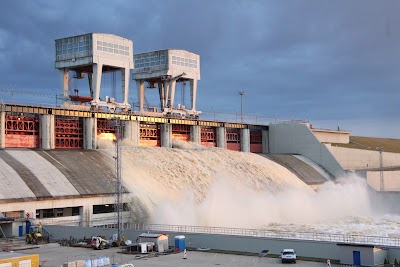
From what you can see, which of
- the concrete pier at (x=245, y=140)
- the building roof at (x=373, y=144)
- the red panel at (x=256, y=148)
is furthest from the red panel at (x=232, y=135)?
the building roof at (x=373, y=144)

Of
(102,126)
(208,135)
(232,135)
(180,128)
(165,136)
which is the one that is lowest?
(165,136)

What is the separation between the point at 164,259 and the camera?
33.8 metres

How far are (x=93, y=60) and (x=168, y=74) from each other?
15743 millimetres

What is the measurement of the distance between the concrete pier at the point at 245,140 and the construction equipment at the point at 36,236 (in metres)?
56.1

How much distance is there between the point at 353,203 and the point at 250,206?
23.9 m

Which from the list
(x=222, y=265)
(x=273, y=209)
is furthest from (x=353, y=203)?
(x=222, y=265)

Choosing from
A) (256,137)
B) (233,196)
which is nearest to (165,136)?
(233,196)

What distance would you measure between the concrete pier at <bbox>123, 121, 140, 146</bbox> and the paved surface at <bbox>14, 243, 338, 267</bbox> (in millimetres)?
36194

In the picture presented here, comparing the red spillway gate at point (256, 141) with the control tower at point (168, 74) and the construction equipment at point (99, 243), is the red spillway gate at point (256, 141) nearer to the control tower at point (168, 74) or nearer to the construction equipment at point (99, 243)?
the control tower at point (168, 74)

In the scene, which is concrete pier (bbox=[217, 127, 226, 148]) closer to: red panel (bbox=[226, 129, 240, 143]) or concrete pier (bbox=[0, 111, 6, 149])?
red panel (bbox=[226, 129, 240, 143])

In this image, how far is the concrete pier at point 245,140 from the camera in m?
94.7

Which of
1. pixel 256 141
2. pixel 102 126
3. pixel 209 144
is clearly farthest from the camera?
pixel 256 141

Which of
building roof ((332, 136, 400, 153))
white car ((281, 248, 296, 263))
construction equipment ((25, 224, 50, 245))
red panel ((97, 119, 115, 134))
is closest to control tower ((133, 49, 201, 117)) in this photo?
red panel ((97, 119, 115, 134))

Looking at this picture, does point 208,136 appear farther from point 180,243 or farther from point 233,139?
point 180,243
